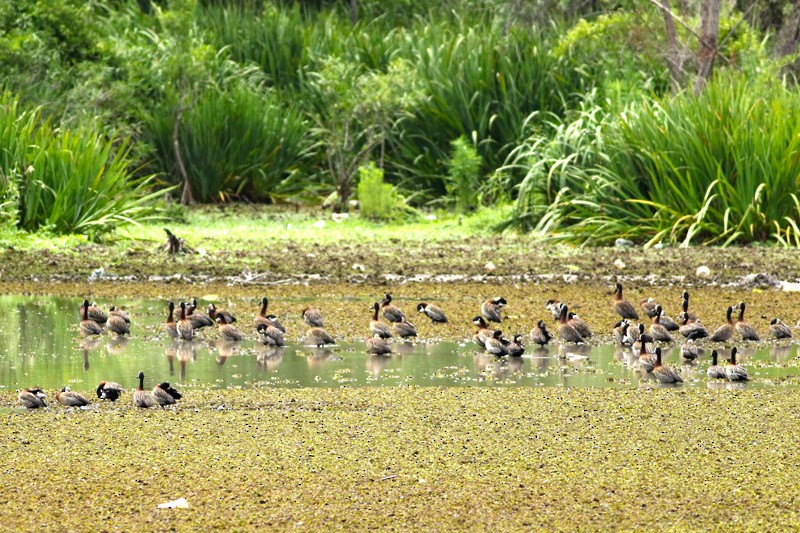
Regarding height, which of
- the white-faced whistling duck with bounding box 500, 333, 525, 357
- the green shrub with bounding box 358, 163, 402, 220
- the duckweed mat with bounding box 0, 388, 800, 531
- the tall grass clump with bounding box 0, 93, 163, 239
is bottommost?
the green shrub with bounding box 358, 163, 402, 220

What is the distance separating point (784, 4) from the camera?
27344 millimetres

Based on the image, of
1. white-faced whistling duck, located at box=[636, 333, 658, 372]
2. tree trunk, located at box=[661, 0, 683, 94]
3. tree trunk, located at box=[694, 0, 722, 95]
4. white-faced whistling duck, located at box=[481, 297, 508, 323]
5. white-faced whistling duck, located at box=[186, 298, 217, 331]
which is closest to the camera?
white-faced whistling duck, located at box=[636, 333, 658, 372]

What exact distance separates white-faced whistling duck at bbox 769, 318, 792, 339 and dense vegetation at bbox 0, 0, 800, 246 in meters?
5.62

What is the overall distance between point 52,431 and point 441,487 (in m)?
2.34

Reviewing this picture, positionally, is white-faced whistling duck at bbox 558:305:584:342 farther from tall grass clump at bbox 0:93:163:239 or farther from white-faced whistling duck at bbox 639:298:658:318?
tall grass clump at bbox 0:93:163:239

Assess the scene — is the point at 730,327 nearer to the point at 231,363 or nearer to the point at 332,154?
the point at 231,363

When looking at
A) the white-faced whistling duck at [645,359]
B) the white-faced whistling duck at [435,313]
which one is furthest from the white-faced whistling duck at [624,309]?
the white-faced whistling duck at [645,359]

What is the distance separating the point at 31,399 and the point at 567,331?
4.42 m

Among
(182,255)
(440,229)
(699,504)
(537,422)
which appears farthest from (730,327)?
(440,229)

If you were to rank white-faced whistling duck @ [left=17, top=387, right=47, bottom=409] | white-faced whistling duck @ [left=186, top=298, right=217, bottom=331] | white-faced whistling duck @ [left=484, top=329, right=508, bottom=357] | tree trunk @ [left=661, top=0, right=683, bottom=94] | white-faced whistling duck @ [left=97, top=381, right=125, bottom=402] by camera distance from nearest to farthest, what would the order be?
white-faced whistling duck @ [left=17, top=387, right=47, bottom=409] < white-faced whistling duck @ [left=97, top=381, right=125, bottom=402] < white-faced whistling duck @ [left=484, top=329, right=508, bottom=357] < white-faced whistling duck @ [left=186, top=298, right=217, bottom=331] < tree trunk @ [left=661, top=0, right=683, bottom=94]

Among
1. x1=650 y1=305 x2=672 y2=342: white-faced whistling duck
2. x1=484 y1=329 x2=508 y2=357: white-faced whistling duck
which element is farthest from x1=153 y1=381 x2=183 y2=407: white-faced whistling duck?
x1=650 y1=305 x2=672 y2=342: white-faced whistling duck

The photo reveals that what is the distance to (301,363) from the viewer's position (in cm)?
1018

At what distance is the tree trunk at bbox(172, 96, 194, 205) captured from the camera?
910 inches

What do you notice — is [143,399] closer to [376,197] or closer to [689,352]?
[689,352]
